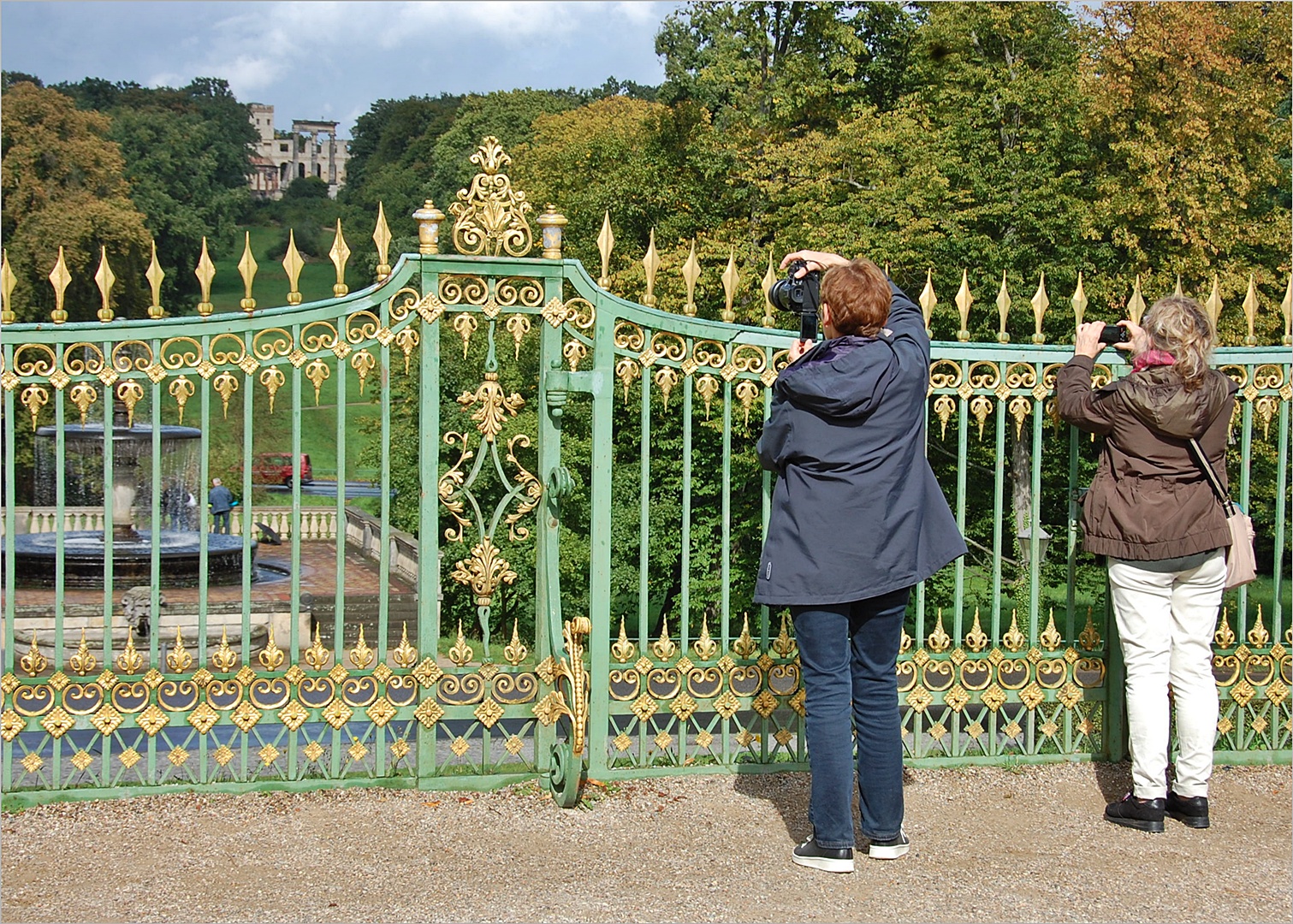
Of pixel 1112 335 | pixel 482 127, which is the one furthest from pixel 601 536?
pixel 482 127

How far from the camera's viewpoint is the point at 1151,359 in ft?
17.4

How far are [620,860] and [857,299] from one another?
2156mm

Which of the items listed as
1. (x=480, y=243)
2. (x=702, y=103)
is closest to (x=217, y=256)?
(x=702, y=103)

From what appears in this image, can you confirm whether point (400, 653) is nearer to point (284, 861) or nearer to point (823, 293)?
point (284, 861)

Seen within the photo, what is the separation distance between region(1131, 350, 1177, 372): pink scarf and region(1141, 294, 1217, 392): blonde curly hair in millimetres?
14

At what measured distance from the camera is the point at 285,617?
14.6 m

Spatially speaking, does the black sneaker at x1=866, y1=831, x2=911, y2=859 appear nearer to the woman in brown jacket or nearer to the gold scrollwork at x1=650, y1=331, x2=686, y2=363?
the woman in brown jacket

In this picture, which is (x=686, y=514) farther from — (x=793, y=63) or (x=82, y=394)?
(x=793, y=63)

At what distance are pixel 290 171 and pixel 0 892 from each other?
444 feet

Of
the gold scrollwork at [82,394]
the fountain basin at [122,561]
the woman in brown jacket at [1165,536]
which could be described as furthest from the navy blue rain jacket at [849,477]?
the fountain basin at [122,561]

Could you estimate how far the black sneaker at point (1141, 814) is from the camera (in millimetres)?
5379

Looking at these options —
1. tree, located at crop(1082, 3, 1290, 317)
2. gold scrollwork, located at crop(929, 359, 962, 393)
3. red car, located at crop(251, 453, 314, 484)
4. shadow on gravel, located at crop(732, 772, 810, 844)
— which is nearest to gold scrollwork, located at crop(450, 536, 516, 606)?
shadow on gravel, located at crop(732, 772, 810, 844)

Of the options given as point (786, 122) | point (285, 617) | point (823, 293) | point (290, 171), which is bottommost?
point (285, 617)

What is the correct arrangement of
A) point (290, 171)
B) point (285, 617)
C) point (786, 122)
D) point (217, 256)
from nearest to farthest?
point (285, 617) < point (786, 122) < point (217, 256) < point (290, 171)
